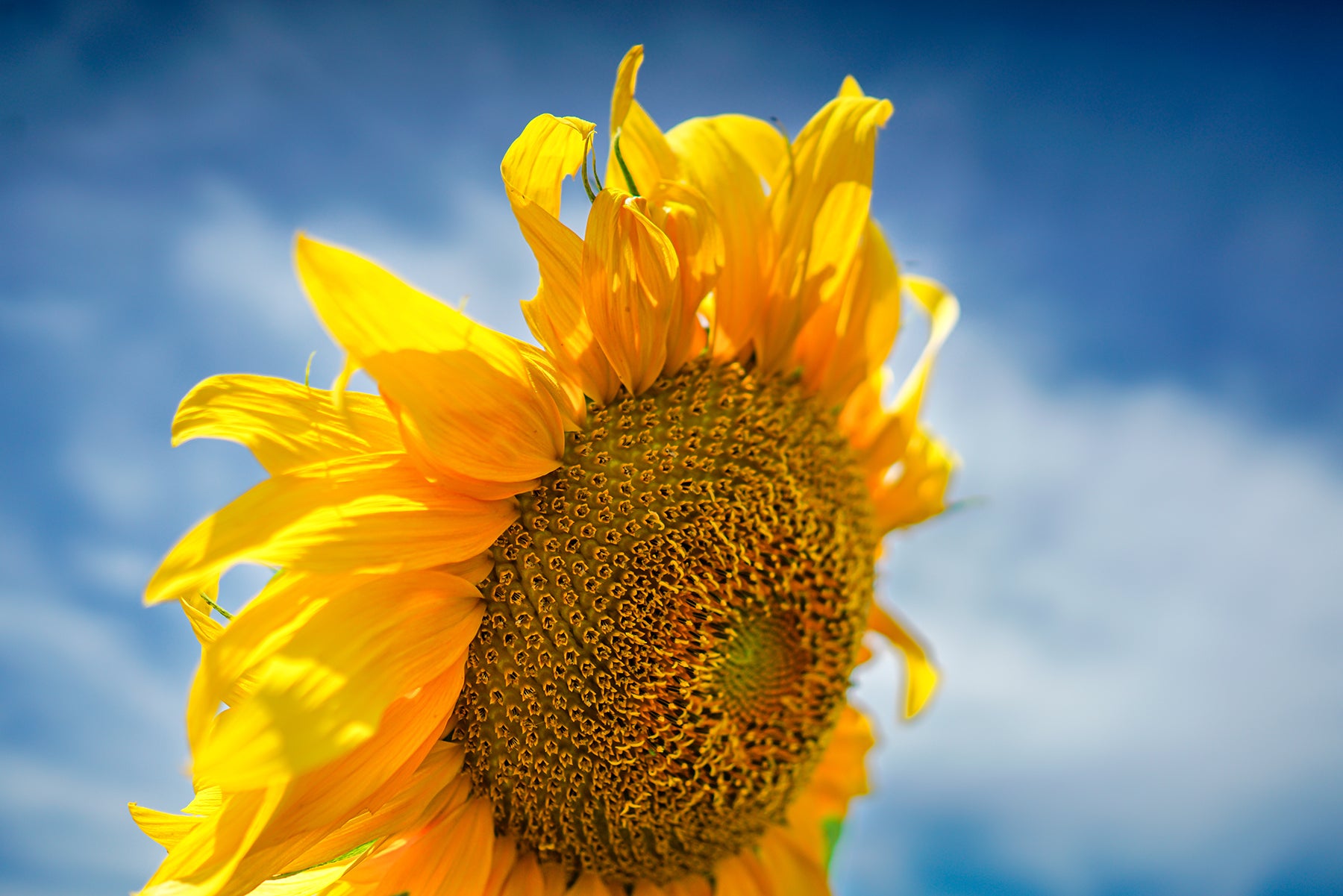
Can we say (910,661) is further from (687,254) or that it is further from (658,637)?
(687,254)

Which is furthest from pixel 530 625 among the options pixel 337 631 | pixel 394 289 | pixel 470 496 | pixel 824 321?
pixel 824 321

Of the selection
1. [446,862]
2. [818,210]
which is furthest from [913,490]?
[446,862]

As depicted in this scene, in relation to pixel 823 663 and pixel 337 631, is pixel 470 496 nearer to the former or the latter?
pixel 337 631

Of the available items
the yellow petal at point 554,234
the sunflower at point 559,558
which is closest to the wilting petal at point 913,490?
the sunflower at point 559,558

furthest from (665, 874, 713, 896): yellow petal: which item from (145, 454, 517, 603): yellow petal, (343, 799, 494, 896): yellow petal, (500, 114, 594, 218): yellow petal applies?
(500, 114, 594, 218): yellow petal

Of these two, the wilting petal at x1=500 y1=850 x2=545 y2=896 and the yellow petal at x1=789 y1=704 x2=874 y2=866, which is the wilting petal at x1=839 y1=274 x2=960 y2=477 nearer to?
the yellow petal at x1=789 y1=704 x2=874 y2=866
